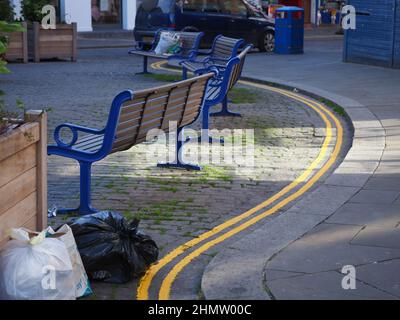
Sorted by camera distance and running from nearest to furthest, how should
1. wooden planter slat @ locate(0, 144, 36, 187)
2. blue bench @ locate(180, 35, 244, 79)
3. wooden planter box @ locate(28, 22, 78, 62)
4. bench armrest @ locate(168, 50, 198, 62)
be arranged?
1. wooden planter slat @ locate(0, 144, 36, 187)
2. blue bench @ locate(180, 35, 244, 79)
3. bench armrest @ locate(168, 50, 198, 62)
4. wooden planter box @ locate(28, 22, 78, 62)

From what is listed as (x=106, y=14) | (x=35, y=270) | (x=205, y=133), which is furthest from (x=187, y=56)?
(x=106, y=14)

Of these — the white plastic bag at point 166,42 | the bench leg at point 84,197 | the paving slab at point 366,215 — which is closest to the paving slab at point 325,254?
the paving slab at point 366,215

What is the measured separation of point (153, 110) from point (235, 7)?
706 inches

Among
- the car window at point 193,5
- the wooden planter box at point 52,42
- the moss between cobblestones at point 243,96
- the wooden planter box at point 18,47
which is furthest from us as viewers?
the car window at point 193,5

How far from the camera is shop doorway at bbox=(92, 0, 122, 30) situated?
34062 millimetres

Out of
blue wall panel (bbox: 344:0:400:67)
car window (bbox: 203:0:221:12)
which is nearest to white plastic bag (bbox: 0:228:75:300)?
blue wall panel (bbox: 344:0:400:67)

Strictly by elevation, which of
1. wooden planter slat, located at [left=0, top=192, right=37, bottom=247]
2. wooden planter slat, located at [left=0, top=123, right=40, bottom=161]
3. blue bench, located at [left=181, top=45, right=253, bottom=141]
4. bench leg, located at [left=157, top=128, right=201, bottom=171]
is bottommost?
bench leg, located at [left=157, top=128, right=201, bottom=171]

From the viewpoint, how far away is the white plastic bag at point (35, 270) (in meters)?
4.91

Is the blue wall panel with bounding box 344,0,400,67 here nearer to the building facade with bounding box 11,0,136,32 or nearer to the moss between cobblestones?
the moss between cobblestones

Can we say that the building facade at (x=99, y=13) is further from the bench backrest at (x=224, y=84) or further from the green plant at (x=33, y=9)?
the bench backrest at (x=224, y=84)

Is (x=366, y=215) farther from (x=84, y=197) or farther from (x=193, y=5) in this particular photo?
(x=193, y=5)

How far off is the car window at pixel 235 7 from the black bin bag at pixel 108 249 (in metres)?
19.9

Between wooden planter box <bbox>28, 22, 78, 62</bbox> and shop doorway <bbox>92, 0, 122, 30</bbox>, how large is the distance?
37.4 feet

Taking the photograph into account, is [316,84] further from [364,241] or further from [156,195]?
[364,241]
